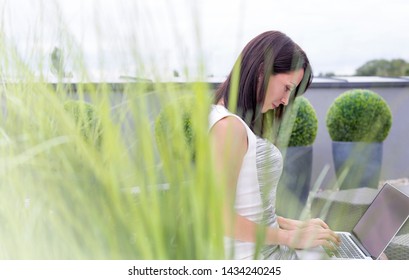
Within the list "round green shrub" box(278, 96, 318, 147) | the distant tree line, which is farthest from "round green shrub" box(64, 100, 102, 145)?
"round green shrub" box(278, 96, 318, 147)

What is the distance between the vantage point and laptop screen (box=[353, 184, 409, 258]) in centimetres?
107

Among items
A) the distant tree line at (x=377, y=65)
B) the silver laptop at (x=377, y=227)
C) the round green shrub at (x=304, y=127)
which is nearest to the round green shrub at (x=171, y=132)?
the silver laptop at (x=377, y=227)

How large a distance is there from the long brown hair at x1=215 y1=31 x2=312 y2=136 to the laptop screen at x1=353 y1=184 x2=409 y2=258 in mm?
334

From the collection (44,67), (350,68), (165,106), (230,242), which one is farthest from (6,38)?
(350,68)

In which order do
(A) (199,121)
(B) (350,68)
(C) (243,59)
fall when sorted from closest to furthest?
(A) (199,121)
(C) (243,59)
(B) (350,68)

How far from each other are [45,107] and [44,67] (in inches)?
4.4

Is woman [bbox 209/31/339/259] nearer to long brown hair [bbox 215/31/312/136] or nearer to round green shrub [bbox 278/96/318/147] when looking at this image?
long brown hair [bbox 215/31/312/136]

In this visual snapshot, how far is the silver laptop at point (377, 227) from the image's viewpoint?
1068mm

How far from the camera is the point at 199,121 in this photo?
0.47 meters

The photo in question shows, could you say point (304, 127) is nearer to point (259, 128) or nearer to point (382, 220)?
point (382, 220)

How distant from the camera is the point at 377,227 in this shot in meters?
1.13

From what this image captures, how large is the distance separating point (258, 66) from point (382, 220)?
1.51ft
